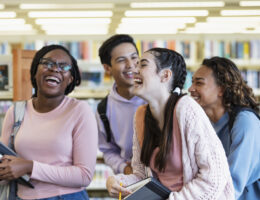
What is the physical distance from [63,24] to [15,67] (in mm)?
→ 2023

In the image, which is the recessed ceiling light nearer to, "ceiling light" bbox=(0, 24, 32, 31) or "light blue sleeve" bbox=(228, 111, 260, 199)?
"ceiling light" bbox=(0, 24, 32, 31)

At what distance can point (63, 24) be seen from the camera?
15.3ft

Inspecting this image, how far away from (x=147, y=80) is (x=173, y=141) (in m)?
0.27

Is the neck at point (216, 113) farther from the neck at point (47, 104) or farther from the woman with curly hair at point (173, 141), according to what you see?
the neck at point (47, 104)

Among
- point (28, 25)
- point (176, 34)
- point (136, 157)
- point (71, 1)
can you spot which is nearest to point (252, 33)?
point (176, 34)

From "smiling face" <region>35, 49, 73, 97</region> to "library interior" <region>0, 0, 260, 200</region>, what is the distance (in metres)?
2.10

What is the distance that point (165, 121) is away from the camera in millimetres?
1493

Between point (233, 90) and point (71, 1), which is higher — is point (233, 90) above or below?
below

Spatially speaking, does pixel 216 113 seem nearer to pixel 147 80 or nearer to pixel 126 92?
pixel 126 92

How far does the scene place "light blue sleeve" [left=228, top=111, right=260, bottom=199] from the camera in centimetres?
171

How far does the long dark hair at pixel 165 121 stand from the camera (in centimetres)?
147

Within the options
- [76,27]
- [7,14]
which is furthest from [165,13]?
[7,14]

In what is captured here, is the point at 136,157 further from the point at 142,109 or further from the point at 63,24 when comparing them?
the point at 63,24

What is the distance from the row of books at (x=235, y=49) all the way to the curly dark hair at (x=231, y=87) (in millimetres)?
2624
